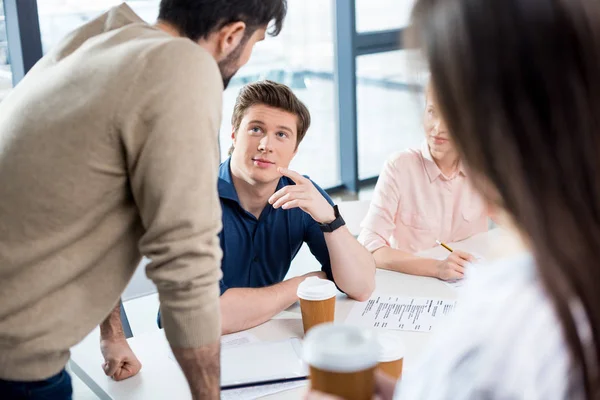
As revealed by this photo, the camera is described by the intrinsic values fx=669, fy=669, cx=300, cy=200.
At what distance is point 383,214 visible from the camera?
7.84 feet

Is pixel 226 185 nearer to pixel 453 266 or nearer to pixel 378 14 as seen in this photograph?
pixel 453 266

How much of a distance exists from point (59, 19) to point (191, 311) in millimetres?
3134

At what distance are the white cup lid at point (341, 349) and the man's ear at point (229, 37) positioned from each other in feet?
2.56

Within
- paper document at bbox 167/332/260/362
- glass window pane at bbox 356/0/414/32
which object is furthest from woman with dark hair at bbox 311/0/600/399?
glass window pane at bbox 356/0/414/32

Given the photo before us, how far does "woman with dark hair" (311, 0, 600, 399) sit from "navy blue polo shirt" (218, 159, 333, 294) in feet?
4.41

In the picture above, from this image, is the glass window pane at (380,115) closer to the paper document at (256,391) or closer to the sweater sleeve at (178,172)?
the paper document at (256,391)

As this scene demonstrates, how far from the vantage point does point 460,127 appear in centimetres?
67

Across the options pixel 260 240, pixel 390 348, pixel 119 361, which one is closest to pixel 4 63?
pixel 260 240

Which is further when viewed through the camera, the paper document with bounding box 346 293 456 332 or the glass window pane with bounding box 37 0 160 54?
the glass window pane with bounding box 37 0 160 54

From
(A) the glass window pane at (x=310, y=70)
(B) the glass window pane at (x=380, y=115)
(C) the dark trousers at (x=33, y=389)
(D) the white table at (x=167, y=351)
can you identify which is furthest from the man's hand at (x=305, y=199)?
(B) the glass window pane at (x=380, y=115)

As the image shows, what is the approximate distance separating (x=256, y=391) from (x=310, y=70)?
482 cm

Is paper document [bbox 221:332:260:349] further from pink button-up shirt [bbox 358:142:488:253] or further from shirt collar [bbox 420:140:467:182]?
shirt collar [bbox 420:140:467:182]

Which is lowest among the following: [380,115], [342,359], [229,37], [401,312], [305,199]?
[380,115]

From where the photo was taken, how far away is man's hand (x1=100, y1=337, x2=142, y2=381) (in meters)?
1.50
